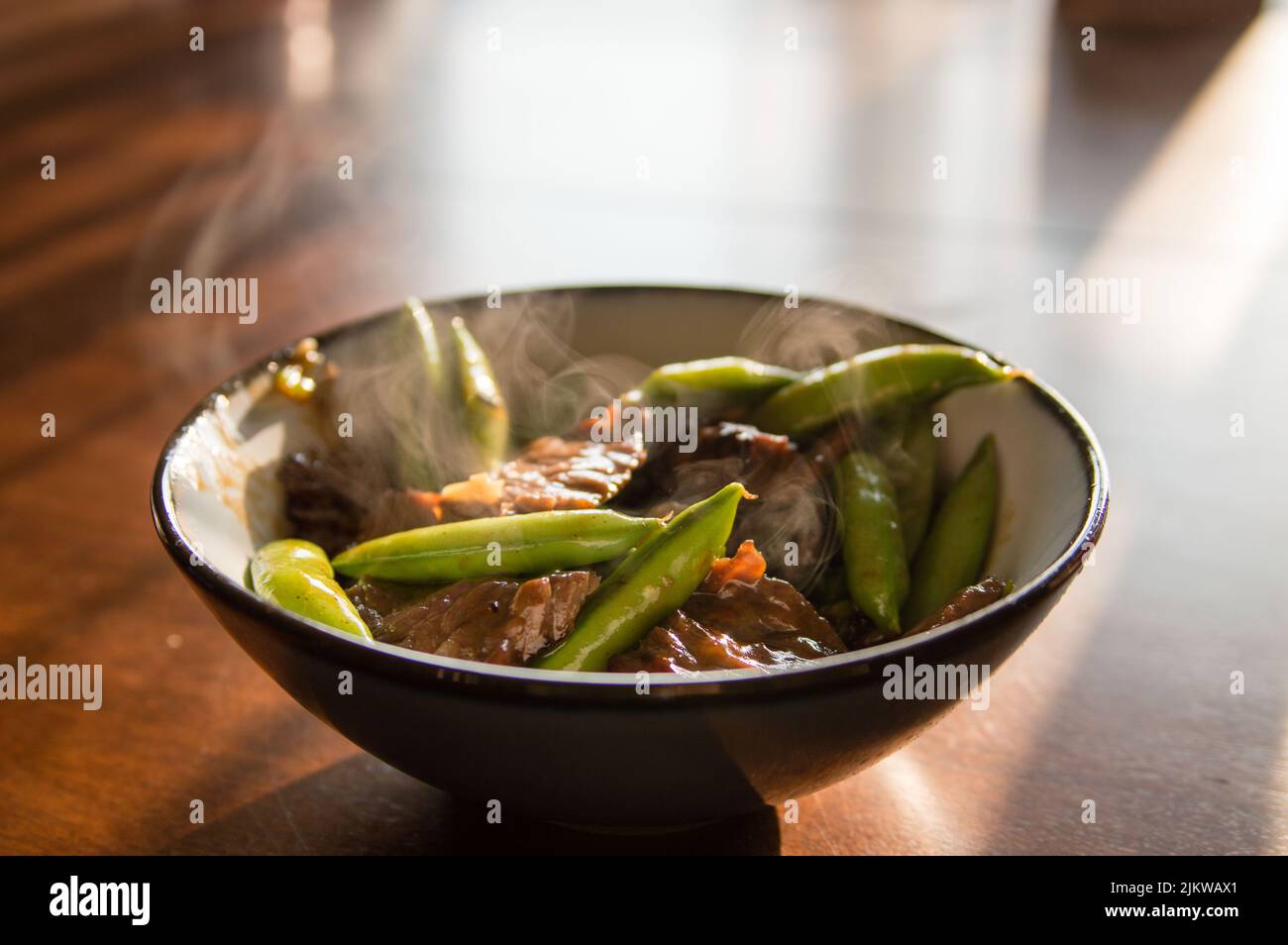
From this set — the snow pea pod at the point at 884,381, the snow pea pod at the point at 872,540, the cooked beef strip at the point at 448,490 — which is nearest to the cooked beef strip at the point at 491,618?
the cooked beef strip at the point at 448,490

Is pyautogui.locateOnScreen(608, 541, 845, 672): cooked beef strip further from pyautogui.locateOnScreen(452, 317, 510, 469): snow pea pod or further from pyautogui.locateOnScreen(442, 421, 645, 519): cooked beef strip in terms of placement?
pyautogui.locateOnScreen(452, 317, 510, 469): snow pea pod

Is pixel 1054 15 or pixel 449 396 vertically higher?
pixel 1054 15

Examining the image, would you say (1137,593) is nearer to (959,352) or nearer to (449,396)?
(959,352)

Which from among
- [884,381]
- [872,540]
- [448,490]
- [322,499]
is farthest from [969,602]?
[322,499]

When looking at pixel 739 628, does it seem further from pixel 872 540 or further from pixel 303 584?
pixel 303 584

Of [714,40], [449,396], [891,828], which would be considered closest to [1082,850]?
[891,828]
